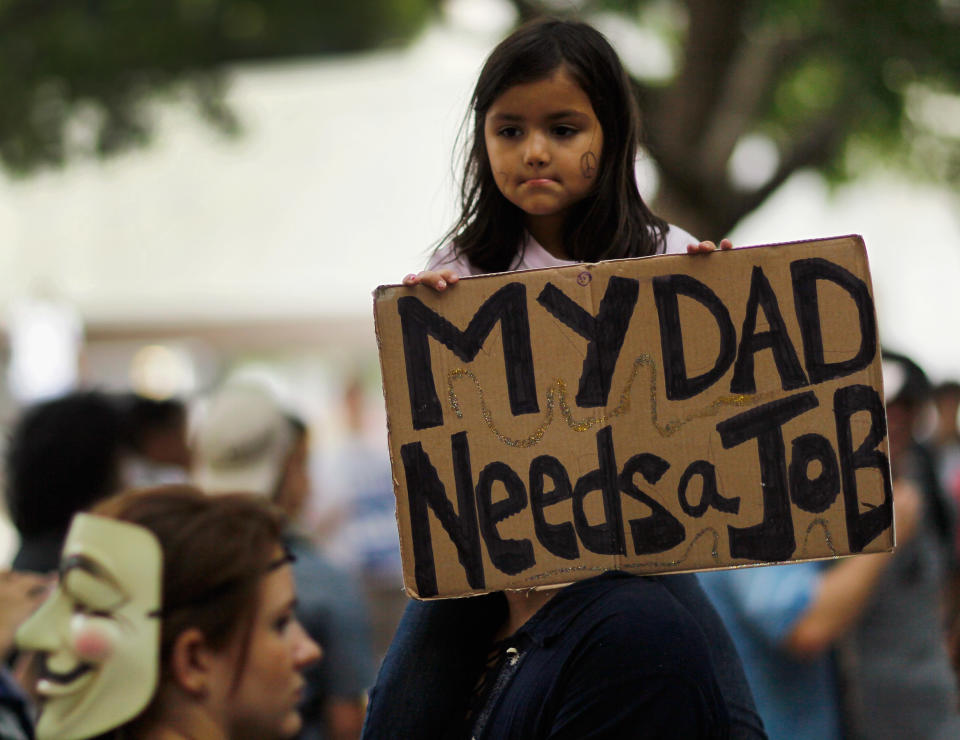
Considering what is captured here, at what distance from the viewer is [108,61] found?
30.1ft

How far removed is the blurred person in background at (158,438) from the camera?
4832 mm

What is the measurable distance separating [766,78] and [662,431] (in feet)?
20.1

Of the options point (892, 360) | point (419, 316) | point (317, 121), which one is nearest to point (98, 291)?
point (317, 121)

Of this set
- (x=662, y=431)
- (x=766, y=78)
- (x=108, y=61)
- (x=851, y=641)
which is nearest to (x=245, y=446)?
(x=851, y=641)

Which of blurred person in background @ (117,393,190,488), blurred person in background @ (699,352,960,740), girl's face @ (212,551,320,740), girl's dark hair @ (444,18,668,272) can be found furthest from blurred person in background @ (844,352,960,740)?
blurred person in background @ (117,393,190,488)

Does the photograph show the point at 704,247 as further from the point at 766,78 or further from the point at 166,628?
the point at 766,78

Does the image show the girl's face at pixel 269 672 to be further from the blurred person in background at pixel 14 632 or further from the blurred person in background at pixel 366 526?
the blurred person in background at pixel 366 526

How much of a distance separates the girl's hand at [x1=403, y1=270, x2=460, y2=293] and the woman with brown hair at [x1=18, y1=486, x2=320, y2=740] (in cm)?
80

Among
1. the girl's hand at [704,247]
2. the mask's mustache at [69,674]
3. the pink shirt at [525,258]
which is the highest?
the pink shirt at [525,258]

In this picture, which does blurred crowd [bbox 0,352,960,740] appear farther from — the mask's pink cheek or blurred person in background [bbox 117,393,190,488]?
the mask's pink cheek

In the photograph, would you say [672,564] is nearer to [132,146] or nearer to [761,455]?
[761,455]

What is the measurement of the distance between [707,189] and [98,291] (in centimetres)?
1160

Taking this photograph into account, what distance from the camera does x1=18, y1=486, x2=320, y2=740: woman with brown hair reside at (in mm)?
2350

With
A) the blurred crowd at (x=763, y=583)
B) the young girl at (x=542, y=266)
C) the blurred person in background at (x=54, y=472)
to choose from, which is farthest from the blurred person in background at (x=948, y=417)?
the young girl at (x=542, y=266)
